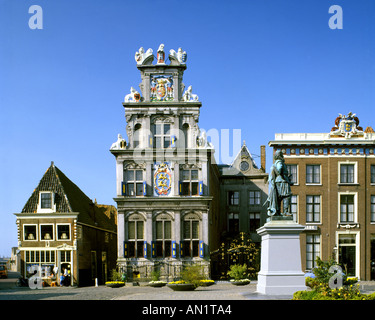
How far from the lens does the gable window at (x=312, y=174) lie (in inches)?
1603

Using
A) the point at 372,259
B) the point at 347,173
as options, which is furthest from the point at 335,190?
the point at 372,259

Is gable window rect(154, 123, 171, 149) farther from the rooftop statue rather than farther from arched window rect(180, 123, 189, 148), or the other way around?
the rooftop statue

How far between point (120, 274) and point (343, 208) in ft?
57.8

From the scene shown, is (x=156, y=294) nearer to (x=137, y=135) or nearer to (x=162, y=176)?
(x=162, y=176)

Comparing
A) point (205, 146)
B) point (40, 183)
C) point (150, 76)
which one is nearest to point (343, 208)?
point (205, 146)

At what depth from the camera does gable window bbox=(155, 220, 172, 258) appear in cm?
4022

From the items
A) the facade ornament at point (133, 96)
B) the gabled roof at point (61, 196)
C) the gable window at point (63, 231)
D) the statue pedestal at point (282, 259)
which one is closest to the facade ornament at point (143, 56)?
the facade ornament at point (133, 96)

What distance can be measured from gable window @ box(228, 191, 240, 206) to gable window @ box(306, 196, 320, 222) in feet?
38.9

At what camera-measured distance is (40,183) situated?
41.1m

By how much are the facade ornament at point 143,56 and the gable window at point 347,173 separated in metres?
17.1

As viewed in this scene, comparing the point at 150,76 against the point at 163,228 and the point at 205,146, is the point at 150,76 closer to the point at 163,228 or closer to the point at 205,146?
the point at 205,146

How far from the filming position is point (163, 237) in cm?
4022

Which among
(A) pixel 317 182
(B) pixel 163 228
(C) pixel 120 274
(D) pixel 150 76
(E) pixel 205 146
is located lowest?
(C) pixel 120 274
